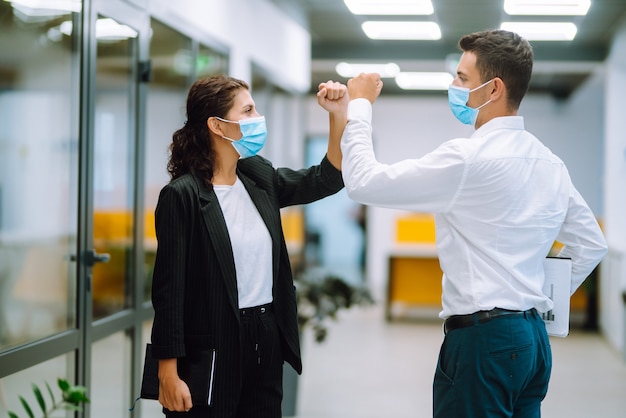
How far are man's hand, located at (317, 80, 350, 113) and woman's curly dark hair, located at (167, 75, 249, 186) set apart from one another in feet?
0.82

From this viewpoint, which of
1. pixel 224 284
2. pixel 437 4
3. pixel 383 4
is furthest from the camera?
pixel 437 4

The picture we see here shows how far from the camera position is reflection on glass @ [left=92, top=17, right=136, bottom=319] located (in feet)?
10.8

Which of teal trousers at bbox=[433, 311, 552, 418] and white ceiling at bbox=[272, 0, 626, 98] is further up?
white ceiling at bbox=[272, 0, 626, 98]

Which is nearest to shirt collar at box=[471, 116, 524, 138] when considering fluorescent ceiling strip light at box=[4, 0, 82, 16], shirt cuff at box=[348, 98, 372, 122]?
shirt cuff at box=[348, 98, 372, 122]

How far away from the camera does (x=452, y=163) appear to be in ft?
5.92

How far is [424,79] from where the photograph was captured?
9.91 meters

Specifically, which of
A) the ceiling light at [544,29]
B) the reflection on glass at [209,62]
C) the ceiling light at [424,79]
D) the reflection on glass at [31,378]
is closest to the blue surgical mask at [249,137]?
the reflection on glass at [31,378]

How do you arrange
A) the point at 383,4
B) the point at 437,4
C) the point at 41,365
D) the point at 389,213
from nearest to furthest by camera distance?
the point at 41,365, the point at 383,4, the point at 437,4, the point at 389,213

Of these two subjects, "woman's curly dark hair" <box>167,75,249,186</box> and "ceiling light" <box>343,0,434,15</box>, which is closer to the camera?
"woman's curly dark hair" <box>167,75,249,186</box>

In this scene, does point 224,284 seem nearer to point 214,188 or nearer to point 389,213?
point 214,188

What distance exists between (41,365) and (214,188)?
1.32 m

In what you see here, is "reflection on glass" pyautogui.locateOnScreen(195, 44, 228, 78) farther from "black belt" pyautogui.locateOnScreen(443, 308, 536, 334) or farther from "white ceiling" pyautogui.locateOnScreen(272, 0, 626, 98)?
"black belt" pyautogui.locateOnScreen(443, 308, 536, 334)

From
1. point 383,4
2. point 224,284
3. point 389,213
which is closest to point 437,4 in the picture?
point 383,4

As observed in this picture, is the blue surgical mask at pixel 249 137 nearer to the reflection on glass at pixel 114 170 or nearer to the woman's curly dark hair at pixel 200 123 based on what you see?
the woman's curly dark hair at pixel 200 123
